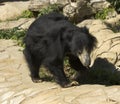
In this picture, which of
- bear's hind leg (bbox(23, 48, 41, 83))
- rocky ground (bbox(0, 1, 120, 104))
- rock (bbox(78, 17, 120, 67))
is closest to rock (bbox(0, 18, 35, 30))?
rocky ground (bbox(0, 1, 120, 104))

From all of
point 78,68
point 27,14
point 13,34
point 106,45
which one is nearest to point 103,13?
point 27,14

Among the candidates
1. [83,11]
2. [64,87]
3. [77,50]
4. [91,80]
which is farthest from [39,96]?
[83,11]

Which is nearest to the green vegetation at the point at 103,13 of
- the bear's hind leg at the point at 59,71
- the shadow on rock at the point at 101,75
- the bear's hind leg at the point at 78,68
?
the shadow on rock at the point at 101,75

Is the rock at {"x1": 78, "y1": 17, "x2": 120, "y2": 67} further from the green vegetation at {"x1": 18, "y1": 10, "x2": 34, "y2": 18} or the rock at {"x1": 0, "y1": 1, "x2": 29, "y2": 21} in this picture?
the rock at {"x1": 0, "y1": 1, "x2": 29, "y2": 21}

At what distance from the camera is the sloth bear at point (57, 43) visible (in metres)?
6.39

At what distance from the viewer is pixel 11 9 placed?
466 inches

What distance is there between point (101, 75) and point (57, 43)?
1.51 metres

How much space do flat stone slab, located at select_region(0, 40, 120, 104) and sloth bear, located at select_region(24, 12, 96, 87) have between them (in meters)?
0.28

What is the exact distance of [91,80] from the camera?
302 inches

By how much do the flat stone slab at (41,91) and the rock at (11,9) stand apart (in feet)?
11.2

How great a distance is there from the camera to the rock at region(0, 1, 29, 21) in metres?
11.6

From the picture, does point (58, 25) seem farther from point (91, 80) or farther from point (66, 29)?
point (91, 80)

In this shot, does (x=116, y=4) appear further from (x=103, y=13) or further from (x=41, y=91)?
(x=41, y=91)

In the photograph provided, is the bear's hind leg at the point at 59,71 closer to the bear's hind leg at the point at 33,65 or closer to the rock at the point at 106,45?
the bear's hind leg at the point at 33,65
